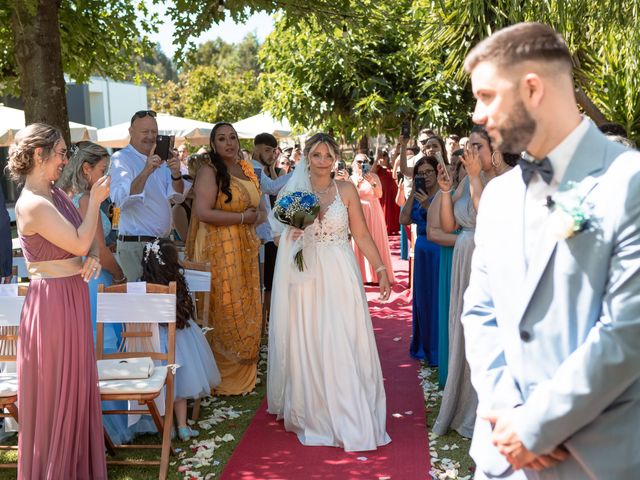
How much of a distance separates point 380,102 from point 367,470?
8006 mm

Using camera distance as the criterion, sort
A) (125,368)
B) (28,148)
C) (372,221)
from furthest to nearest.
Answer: (372,221) < (125,368) < (28,148)

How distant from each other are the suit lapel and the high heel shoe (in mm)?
4039

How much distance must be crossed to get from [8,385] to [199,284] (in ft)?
6.02

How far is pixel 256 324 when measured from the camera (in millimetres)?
7109

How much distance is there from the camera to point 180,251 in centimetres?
675

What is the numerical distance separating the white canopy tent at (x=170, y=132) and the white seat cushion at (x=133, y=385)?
537 inches

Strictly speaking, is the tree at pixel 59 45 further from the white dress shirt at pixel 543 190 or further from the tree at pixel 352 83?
the white dress shirt at pixel 543 190

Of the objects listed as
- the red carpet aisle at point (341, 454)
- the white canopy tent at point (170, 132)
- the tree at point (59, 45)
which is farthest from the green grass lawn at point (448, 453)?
the white canopy tent at point (170, 132)

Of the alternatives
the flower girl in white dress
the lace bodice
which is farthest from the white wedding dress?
the flower girl in white dress

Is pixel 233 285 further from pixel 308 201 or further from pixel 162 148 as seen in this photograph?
pixel 308 201

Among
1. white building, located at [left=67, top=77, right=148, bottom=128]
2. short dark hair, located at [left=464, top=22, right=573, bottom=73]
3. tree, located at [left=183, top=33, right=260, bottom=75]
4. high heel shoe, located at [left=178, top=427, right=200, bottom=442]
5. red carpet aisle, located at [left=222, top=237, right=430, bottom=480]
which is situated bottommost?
red carpet aisle, located at [left=222, top=237, right=430, bottom=480]

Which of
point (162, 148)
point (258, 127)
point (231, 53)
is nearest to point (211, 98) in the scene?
point (258, 127)

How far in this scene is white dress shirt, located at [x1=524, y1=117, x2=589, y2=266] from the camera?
2188 mm

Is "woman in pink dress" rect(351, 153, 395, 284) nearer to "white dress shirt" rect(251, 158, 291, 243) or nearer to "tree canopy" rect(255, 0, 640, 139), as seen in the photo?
"tree canopy" rect(255, 0, 640, 139)
